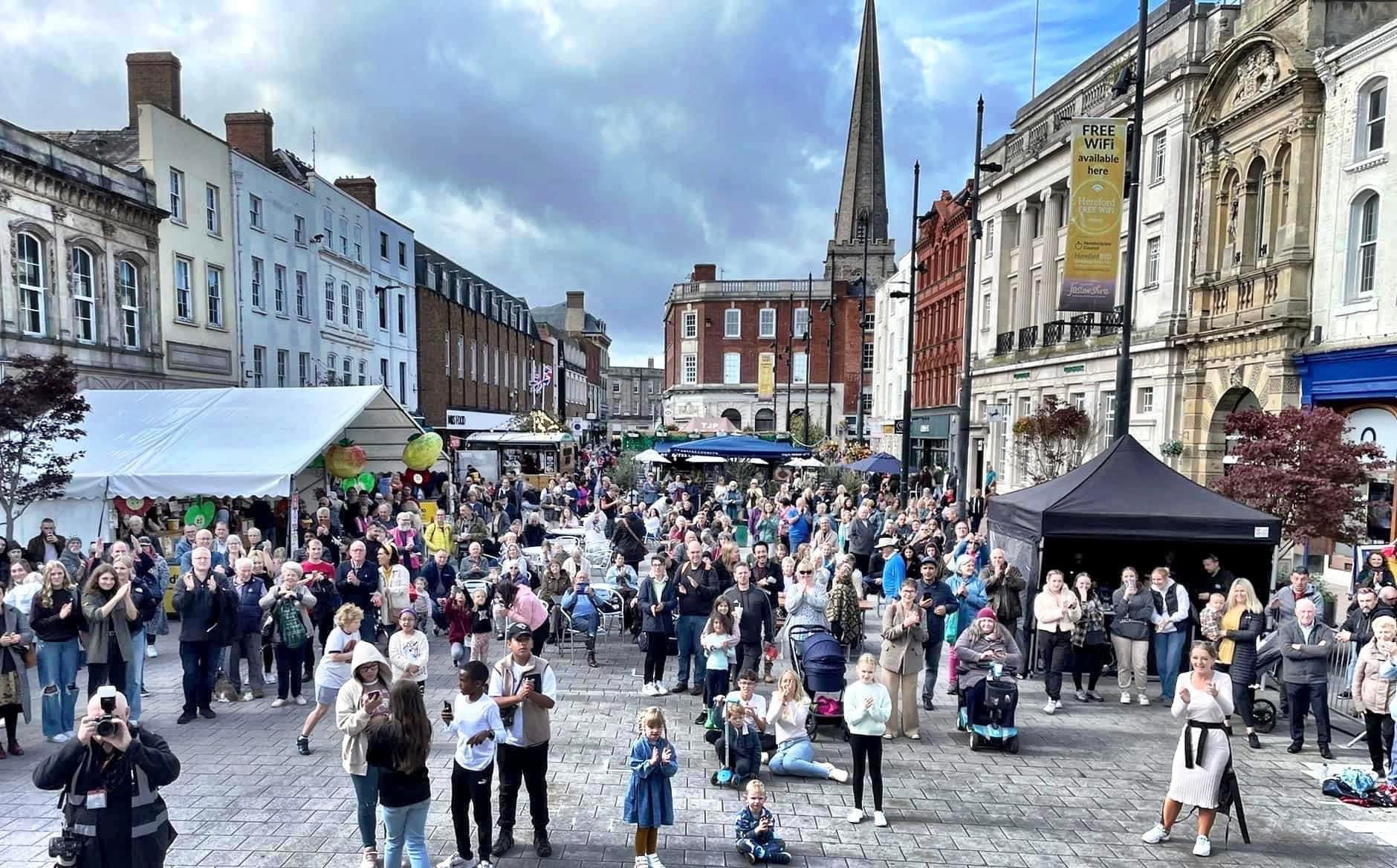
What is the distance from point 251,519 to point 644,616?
427 inches

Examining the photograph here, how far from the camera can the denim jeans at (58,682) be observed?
24.4 ft

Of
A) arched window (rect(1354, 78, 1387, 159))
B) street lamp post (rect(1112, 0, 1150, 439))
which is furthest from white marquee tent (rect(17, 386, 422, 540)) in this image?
arched window (rect(1354, 78, 1387, 159))

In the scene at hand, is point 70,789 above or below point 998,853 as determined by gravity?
above

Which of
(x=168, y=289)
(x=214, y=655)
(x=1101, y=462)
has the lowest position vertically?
(x=214, y=655)

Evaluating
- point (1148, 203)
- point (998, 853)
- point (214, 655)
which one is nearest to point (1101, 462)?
point (998, 853)

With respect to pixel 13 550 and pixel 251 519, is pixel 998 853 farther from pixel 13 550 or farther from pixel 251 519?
pixel 251 519

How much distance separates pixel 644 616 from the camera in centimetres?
936

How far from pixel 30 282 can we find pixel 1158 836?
25.1m

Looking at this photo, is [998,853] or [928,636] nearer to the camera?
[998,853]

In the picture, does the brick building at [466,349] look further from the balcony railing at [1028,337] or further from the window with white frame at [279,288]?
the balcony railing at [1028,337]

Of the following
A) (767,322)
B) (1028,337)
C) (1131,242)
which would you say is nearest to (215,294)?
(1131,242)

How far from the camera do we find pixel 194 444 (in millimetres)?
14352

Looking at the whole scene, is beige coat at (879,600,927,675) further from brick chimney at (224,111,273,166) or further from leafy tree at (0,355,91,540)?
brick chimney at (224,111,273,166)

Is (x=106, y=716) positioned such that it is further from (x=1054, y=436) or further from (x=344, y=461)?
(x=1054, y=436)
